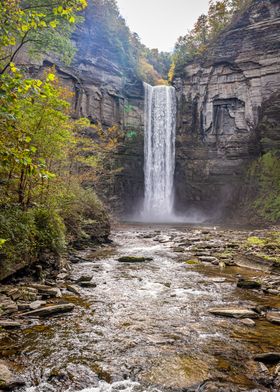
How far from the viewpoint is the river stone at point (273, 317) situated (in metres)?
5.28

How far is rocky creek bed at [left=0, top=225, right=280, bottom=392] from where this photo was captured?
3.54 meters

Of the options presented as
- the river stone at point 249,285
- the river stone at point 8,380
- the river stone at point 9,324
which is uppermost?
the river stone at point 8,380

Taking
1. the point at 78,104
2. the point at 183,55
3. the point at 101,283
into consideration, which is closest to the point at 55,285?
the point at 101,283

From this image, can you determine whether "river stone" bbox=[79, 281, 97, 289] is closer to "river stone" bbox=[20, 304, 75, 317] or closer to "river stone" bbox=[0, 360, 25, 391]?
"river stone" bbox=[20, 304, 75, 317]

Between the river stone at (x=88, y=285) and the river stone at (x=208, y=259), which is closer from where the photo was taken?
the river stone at (x=88, y=285)

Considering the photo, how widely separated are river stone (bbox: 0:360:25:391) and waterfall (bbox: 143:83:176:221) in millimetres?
34220

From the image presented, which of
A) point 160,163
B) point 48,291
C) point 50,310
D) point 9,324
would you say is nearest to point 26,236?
point 48,291

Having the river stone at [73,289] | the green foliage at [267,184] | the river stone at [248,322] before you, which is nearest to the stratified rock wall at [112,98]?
the green foliage at [267,184]

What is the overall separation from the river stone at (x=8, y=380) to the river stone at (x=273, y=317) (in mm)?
4318

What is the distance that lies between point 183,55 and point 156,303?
41.2 metres

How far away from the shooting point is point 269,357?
397cm

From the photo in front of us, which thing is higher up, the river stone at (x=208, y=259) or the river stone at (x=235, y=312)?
the river stone at (x=235, y=312)

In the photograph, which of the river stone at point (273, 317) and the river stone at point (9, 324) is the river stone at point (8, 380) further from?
the river stone at point (273, 317)

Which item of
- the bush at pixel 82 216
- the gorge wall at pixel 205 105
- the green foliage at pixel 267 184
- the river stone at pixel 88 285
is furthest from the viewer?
the gorge wall at pixel 205 105
